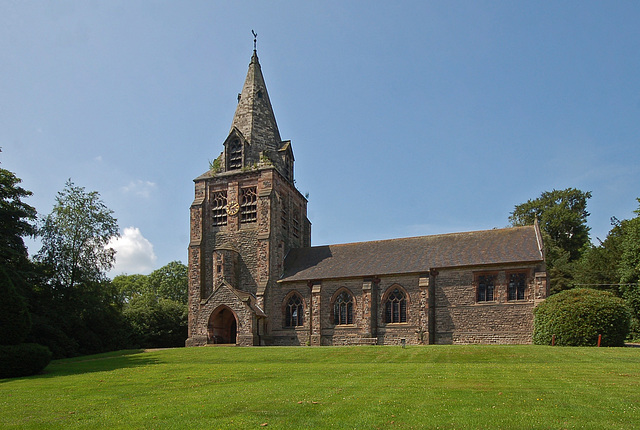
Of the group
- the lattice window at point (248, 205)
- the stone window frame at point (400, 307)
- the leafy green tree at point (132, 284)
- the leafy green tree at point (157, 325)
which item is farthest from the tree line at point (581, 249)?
the leafy green tree at point (132, 284)

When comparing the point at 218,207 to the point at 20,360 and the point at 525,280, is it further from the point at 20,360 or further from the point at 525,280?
the point at 525,280

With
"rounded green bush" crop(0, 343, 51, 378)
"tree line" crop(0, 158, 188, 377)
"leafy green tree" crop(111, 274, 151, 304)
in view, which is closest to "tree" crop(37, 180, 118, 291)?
"tree line" crop(0, 158, 188, 377)

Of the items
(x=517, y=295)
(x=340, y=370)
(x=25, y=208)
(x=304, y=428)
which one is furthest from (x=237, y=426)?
(x=25, y=208)

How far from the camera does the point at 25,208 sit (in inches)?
1344

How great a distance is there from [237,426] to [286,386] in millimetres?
→ 4982

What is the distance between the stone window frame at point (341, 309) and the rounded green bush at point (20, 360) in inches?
760

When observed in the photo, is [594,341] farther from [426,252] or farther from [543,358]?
[426,252]

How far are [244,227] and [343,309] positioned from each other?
33.8 ft

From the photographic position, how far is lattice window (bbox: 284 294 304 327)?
3725 cm

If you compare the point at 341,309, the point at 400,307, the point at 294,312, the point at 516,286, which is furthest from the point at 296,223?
the point at 516,286

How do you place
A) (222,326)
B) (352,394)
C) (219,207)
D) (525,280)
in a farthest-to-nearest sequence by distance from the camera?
1. (219,207)
2. (222,326)
3. (525,280)
4. (352,394)

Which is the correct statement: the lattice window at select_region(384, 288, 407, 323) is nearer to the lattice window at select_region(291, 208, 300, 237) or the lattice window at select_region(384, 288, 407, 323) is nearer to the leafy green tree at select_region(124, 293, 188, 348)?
the lattice window at select_region(291, 208, 300, 237)

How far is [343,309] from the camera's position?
3622 cm

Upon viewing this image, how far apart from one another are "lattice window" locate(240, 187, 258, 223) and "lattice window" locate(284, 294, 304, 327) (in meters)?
7.09
